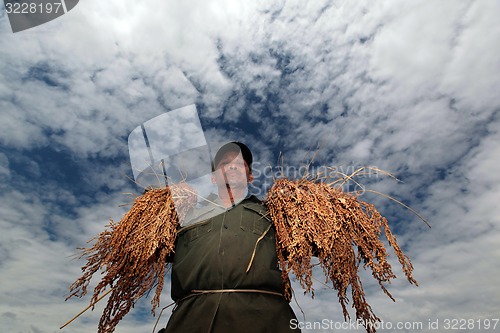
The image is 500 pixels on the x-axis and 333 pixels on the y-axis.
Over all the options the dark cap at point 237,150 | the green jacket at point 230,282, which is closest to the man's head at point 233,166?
the dark cap at point 237,150

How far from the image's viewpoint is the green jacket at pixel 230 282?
2.63 meters

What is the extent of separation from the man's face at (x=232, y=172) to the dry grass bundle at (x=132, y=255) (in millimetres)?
602

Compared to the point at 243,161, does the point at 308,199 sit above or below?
below

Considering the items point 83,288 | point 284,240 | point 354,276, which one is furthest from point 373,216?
point 83,288

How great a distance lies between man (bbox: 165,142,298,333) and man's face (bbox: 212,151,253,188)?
Answer: 0.27 m

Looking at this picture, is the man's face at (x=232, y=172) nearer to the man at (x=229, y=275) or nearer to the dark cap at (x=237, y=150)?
the dark cap at (x=237, y=150)

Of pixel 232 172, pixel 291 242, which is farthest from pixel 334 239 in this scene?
pixel 232 172

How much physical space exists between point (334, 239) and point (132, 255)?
1.71 meters

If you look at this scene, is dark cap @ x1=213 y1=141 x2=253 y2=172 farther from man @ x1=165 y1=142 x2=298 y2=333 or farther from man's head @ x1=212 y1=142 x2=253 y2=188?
man @ x1=165 y1=142 x2=298 y2=333

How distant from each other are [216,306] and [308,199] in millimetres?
1165

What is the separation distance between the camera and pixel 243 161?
3607 mm

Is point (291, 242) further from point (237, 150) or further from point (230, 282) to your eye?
point (237, 150)

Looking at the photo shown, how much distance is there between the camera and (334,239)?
2.78 metres

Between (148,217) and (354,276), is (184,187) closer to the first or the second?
(148,217)
